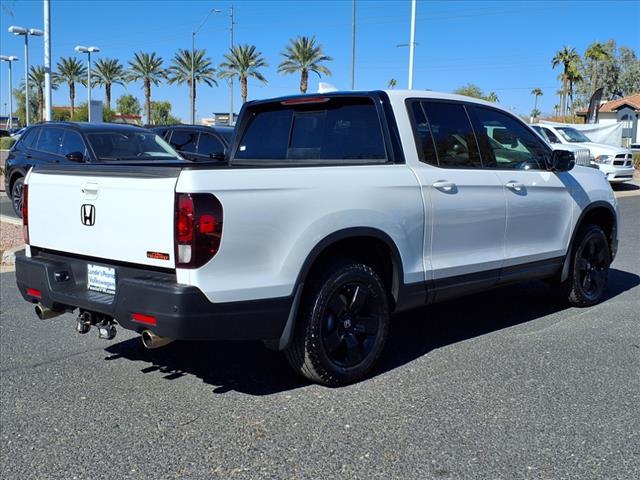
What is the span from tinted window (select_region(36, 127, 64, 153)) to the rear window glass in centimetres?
695

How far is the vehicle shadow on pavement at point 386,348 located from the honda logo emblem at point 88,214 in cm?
122

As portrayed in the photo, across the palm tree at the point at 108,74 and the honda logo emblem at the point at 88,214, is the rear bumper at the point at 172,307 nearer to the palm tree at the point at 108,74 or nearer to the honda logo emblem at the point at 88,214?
the honda logo emblem at the point at 88,214

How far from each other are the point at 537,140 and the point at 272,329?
3243 millimetres

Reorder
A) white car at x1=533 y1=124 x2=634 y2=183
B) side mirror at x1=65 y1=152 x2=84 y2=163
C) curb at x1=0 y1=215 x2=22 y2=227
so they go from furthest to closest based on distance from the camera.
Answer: white car at x1=533 y1=124 x2=634 y2=183
curb at x1=0 y1=215 x2=22 y2=227
side mirror at x1=65 y1=152 x2=84 y2=163

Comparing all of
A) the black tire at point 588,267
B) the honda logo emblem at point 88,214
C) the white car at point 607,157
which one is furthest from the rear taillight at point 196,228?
the white car at point 607,157

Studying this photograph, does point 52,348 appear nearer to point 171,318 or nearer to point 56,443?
point 56,443

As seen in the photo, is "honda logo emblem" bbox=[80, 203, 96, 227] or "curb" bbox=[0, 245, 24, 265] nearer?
"honda logo emblem" bbox=[80, 203, 96, 227]

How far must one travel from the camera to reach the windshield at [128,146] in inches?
432

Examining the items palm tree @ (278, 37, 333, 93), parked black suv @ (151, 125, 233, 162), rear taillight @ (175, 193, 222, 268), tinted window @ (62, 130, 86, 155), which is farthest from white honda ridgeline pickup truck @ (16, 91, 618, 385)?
palm tree @ (278, 37, 333, 93)

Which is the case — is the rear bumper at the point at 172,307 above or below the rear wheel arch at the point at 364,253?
below

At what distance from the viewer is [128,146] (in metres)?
11.3

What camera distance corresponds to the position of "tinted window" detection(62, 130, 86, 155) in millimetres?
11086

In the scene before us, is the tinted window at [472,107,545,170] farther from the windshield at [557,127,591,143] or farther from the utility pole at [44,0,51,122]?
the windshield at [557,127,591,143]

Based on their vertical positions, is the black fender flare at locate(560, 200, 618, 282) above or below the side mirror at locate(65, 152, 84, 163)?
below
